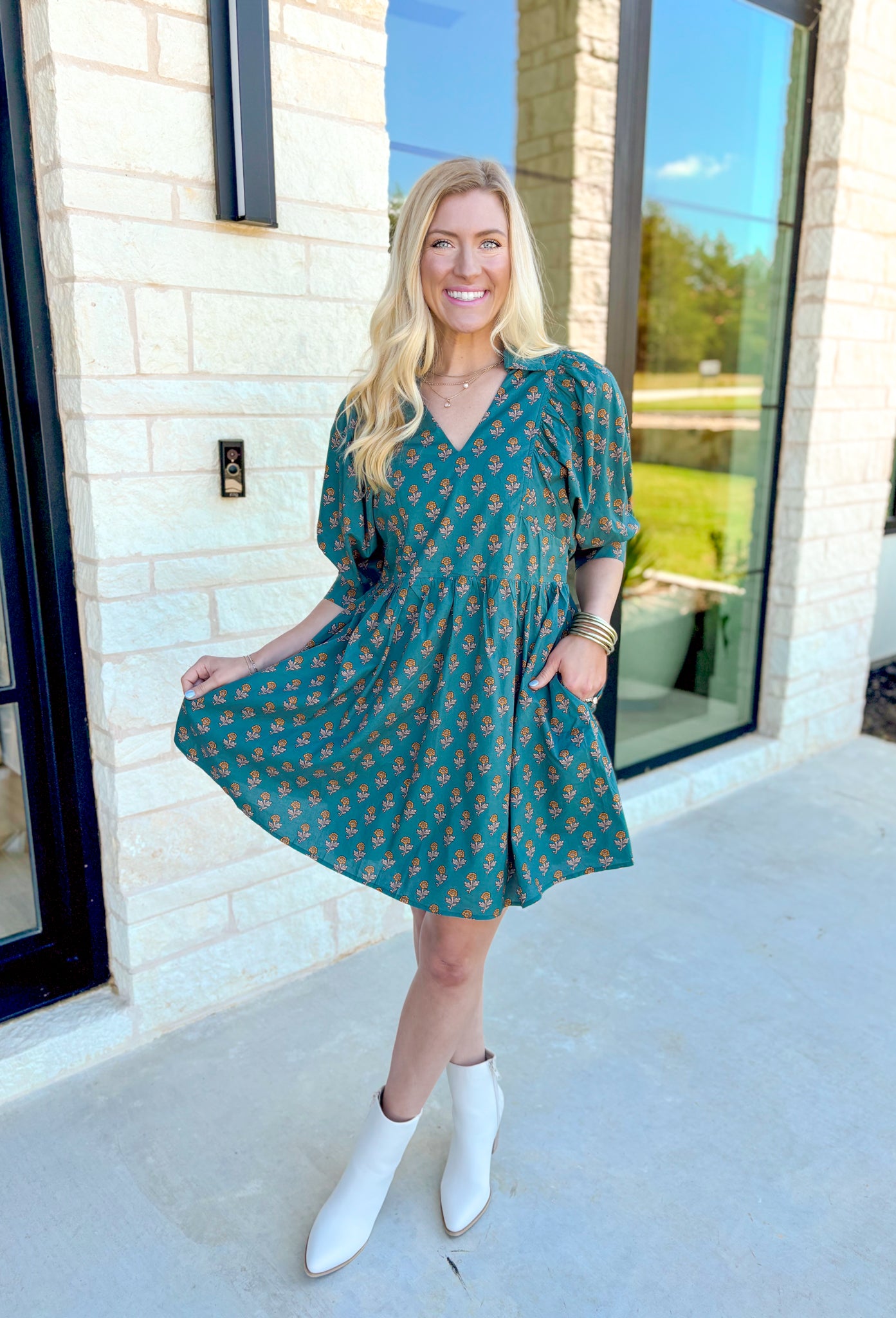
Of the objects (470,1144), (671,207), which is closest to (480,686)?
(470,1144)

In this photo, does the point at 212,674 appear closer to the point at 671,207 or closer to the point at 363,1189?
the point at 363,1189

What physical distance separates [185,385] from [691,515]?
238 cm

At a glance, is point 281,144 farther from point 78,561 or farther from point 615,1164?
point 615,1164

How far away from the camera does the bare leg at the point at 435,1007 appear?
4.82 feet

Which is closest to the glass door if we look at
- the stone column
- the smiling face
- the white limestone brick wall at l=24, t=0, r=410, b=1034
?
the stone column

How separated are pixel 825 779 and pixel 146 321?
2845 millimetres

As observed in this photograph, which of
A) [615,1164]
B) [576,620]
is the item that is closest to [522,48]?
[576,620]

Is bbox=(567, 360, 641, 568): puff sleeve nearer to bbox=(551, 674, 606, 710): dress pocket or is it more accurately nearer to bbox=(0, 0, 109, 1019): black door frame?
bbox=(551, 674, 606, 710): dress pocket

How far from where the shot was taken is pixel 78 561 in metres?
1.89

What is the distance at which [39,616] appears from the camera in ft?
6.32

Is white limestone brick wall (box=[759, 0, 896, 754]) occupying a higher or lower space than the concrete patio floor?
higher

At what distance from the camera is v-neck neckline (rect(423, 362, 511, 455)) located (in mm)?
1439

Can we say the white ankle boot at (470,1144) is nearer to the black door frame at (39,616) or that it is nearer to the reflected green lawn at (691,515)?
the black door frame at (39,616)

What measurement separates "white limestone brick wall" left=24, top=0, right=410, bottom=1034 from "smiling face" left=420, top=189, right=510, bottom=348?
64cm
